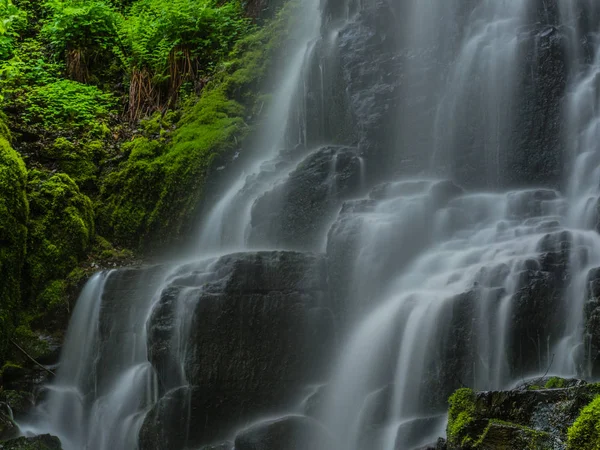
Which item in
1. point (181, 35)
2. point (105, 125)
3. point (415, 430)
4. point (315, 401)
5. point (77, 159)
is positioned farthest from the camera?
point (181, 35)

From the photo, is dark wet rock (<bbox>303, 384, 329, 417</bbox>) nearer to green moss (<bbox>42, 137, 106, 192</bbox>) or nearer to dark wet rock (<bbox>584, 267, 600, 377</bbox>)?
dark wet rock (<bbox>584, 267, 600, 377</bbox>)

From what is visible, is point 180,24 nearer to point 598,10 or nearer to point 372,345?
point 598,10

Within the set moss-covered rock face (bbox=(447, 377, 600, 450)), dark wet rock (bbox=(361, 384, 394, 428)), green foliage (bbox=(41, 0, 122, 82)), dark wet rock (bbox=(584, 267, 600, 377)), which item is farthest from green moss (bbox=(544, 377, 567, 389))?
green foliage (bbox=(41, 0, 122, 82))

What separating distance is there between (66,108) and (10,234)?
400cm

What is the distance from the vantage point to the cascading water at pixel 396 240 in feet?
20.6

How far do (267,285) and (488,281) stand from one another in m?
2.61

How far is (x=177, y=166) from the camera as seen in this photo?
11.9 m

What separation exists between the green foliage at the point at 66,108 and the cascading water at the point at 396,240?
3.69m

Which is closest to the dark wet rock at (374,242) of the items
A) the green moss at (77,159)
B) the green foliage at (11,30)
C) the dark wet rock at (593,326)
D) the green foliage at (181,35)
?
the dark wet rock at (593,326)

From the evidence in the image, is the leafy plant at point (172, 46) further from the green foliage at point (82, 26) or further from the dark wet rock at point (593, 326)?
the dark wet rock at point (593, 326)

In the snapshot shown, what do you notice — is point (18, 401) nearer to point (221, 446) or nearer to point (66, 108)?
point (221, 446)

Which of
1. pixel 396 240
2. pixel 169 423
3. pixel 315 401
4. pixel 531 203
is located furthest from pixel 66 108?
pixel 531 203

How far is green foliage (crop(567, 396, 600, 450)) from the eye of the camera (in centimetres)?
397

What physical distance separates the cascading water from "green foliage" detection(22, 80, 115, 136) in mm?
3690
